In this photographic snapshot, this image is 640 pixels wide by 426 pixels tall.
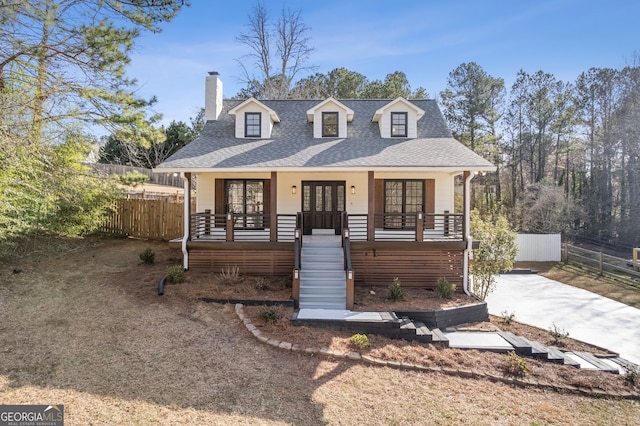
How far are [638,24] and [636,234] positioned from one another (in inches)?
581

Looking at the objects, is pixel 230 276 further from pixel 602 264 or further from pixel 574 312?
pixel 602 264

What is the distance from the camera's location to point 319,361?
6426 millimetres

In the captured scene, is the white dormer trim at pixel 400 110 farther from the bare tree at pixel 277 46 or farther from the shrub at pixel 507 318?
the bare tree at pixel 277 46

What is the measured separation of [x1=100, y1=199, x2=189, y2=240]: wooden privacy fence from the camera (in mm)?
15398

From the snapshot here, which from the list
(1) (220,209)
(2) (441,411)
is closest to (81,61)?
(1) (220,209)

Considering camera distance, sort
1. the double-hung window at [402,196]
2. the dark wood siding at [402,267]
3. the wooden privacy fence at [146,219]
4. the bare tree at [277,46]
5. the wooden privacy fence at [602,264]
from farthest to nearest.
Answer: the bare tree at [277,46] → the wooden privacy fence at [602,264] → the wooden privacy fence at [146,219] → the double-hung window at [402,196] → the dark wood siding at [402,267]

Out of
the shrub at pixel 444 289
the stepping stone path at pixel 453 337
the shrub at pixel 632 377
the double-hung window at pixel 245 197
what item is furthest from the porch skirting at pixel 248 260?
the shrub at pixel 632 377

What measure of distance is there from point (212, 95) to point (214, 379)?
1306 cm

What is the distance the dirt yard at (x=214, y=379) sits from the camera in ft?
16.0

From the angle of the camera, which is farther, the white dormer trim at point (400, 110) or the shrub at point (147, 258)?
the white dormer trim at point (400, 110)

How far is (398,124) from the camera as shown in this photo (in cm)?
1388

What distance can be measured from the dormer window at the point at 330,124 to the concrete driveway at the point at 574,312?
8999 millimetres

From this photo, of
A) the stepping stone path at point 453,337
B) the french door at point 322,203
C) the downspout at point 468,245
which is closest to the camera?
the stepping stone path at point 453,337

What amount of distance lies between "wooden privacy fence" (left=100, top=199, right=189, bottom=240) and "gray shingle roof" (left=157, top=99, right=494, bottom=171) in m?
4.11
